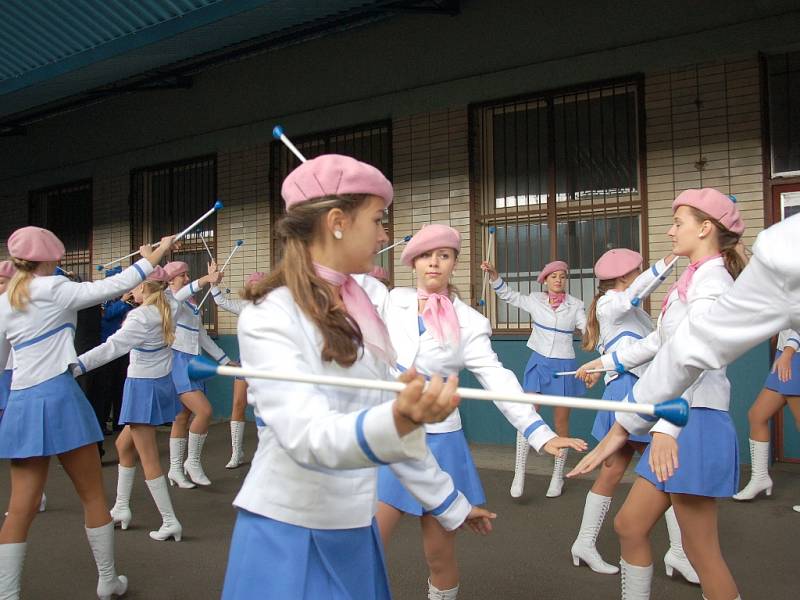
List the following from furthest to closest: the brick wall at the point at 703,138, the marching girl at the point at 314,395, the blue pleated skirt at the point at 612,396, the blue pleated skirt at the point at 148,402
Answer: the brick wall at the point at 703,138
the blue pleated skirt at the point at 148,402
the blue pleated skirt at the point at 612,396
the marching girl at the point at 314,395

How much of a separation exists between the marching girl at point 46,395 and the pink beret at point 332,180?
2.04m

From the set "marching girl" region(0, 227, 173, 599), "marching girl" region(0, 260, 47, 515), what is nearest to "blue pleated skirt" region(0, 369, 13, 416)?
"marching girl" region(0, 260, 47, 515)

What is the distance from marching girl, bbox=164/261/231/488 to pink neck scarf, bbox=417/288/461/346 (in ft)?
10.6

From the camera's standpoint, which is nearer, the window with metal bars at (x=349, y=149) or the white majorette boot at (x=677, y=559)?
the white majorette boot at (x=677, y=559)

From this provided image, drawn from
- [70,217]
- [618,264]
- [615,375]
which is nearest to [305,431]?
[615,375]

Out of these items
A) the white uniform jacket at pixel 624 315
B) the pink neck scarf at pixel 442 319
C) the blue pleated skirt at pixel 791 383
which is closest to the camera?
the pink neck scarf at pixel 442 319

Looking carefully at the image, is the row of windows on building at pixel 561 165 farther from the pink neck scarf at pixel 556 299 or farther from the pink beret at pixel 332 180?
the pink beret at pixel 332 180

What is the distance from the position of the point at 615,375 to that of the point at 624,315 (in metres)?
0.47

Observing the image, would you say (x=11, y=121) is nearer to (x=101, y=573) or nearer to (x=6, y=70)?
(x=6, y=70)

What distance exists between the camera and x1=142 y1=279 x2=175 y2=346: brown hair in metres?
4.90

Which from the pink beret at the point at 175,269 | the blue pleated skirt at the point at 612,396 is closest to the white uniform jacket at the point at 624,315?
the blue pleated skirt at the point at 612,396

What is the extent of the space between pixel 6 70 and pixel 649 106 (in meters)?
6.67

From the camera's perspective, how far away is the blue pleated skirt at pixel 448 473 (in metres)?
2.72

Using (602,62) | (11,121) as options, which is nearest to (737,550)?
(602,62)
